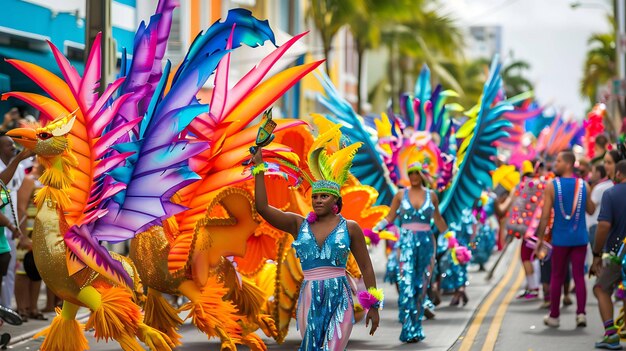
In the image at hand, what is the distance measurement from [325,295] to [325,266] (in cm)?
19

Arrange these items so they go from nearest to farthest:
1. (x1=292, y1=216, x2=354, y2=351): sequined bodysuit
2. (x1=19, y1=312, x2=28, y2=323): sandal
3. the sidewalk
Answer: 1. (x1=292, y1=216, x2=354, y2=351): sequined bodysuit
2. the sidewalk
3. (x1=19, y1=312, x2=28, y2=323): sandal

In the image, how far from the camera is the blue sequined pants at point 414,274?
12539mm

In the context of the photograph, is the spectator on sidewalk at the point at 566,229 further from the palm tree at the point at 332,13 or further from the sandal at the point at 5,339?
the palm tree at the point at 332,13

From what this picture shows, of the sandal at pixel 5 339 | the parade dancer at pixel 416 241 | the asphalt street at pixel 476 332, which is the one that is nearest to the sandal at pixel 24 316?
the asphalt street at pixel 476 332

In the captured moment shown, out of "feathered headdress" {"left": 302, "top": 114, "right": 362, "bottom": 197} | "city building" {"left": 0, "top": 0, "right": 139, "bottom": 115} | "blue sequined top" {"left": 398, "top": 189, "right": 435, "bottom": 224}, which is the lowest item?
"blue sequined top" {"left": 398, "top": 189, "right": 435, "bottom": 224}

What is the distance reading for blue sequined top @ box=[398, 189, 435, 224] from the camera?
12.9 m

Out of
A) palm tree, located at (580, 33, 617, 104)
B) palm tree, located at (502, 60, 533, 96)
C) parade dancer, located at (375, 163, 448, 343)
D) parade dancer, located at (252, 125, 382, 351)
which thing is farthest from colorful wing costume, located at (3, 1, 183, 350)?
palm tree, located at (502, 60, 533, 96)

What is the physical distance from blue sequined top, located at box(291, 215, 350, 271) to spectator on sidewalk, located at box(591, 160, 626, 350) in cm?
461

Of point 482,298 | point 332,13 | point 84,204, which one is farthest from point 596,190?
point 332,13

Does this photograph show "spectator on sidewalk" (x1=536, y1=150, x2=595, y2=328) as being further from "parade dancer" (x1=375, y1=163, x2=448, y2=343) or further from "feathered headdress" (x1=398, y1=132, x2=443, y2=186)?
"feathered headdress" (x1=398, y1=132, x2=443, y2=186)

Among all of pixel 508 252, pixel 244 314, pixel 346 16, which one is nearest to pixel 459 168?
pixel 244 314

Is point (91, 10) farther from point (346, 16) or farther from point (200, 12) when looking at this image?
point (346, 16)

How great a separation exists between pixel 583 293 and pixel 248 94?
15.6 feet

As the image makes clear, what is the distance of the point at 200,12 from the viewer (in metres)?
28.0
